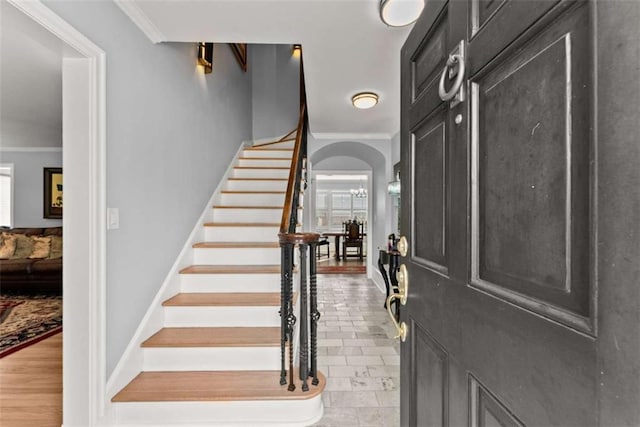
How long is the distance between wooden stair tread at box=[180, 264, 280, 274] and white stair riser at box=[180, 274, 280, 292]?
39 mm

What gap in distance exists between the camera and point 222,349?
6.93 ft

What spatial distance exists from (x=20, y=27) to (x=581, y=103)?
202cm

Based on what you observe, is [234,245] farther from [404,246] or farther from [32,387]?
[404,246]

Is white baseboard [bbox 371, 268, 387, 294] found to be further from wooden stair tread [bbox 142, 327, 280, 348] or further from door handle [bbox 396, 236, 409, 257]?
door handle [bbox 396, 236, 409, 257]

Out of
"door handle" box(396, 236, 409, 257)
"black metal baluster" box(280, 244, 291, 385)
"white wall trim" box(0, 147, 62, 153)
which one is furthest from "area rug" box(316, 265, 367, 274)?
"door handle" box(396, 236, 409, 257)

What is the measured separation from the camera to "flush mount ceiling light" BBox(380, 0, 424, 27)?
5.87 feet

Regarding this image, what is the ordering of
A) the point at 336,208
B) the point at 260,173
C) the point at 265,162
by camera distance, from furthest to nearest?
the point at 336,208, the point at 265,162, the point at 260,173

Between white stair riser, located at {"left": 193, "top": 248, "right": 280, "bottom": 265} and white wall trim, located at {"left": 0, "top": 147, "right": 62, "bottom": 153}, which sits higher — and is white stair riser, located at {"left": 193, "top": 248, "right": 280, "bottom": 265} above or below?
below

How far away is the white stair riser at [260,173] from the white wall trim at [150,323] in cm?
130

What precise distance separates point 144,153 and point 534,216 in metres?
2.30

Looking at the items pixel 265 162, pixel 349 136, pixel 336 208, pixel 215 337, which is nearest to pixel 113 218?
pixel 215 337

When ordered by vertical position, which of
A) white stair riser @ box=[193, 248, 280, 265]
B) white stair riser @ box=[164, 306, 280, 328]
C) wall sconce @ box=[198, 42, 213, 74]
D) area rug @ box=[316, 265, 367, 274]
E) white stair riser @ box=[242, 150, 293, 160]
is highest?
wall sconce @ box=[198, 42, 213, 74]

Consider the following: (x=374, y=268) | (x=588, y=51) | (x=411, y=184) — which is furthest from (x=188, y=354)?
(x=374, y=268)

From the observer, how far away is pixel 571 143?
0.44m
